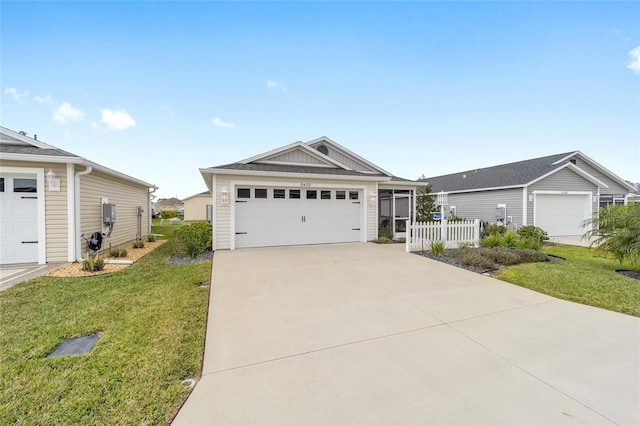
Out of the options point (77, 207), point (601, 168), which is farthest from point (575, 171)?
point (77, 207)

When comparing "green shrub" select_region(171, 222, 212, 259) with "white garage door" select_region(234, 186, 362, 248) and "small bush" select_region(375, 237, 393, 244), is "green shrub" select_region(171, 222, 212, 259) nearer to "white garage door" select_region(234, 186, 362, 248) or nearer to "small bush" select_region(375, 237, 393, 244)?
"white garage door" select_region(234, 186, 362, 248)

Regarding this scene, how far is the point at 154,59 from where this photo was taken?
933 centimetres

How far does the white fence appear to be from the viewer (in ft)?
27.2

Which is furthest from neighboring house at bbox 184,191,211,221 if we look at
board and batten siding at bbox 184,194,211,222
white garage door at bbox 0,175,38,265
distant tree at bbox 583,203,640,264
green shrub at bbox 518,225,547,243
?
distant tree at bbox 583,203,640,264

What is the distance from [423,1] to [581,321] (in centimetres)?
1057

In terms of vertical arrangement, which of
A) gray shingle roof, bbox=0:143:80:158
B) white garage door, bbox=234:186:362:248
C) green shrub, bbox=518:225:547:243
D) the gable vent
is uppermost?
the gable vent

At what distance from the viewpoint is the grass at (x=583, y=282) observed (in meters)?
3.98

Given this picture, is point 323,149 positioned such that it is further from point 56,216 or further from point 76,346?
point 76,346

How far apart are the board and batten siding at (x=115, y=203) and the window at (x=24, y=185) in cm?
89

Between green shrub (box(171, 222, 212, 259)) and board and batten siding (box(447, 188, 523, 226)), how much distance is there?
14.9 m

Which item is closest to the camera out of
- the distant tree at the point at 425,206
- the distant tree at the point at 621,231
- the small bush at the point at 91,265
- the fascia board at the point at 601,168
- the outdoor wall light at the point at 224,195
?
the distant tree at the point at 621,231

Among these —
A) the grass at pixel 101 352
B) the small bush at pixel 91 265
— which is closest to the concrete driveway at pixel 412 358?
the grass at pixel 101 352

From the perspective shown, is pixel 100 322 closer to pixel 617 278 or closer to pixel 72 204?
pixel 72 204

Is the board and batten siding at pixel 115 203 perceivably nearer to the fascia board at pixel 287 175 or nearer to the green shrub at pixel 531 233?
the fascia board at pixel 287 175
